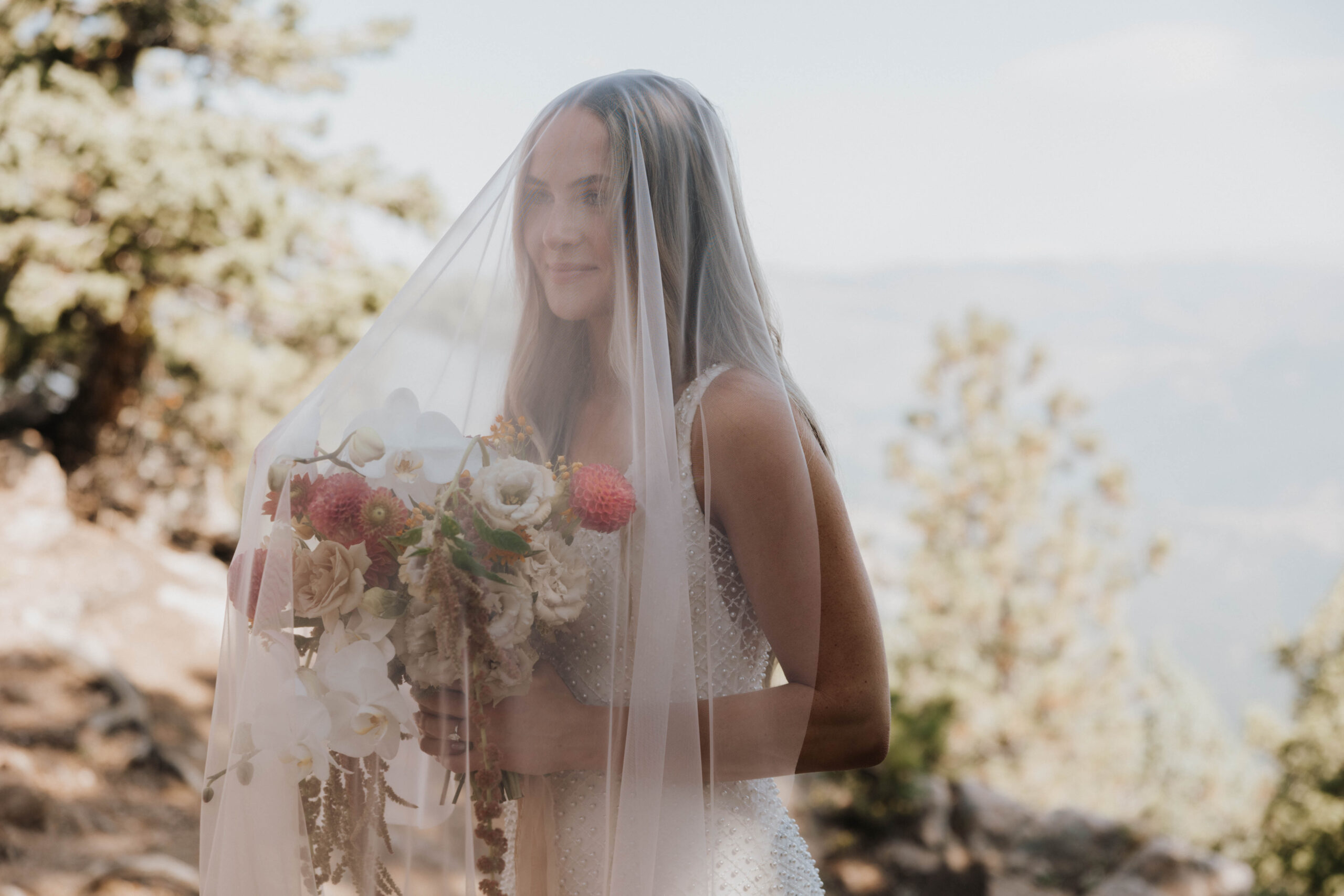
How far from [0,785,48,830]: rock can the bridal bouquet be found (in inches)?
171

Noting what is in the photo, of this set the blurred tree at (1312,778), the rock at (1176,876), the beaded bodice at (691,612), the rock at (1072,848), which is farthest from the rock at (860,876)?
the beaded bodice at (691,612)

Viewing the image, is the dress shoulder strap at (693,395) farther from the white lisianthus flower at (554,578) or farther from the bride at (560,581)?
the white lisianthus flower at (554,578)

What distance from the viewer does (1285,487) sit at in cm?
5234

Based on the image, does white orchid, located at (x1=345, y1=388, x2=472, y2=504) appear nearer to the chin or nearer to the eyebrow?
the chin

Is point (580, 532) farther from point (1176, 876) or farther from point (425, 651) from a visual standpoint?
point (1176, 876)

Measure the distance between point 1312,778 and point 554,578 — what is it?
396 inches

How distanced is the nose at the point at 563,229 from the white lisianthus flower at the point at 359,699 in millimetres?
740

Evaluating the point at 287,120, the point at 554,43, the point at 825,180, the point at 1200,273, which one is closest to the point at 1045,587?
the point at 825,180

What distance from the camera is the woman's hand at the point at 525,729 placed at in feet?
4.52

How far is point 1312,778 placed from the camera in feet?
28.8

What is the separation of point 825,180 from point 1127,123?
270 feet

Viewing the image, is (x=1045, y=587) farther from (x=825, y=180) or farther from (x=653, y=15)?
(x=653, y=15)

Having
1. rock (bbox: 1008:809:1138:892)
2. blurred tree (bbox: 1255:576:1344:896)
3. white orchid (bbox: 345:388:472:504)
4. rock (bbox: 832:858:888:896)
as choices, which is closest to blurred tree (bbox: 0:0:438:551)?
rock (bbox: 832:858:888:896)

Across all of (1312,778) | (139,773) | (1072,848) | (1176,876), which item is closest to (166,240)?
(139,773)
